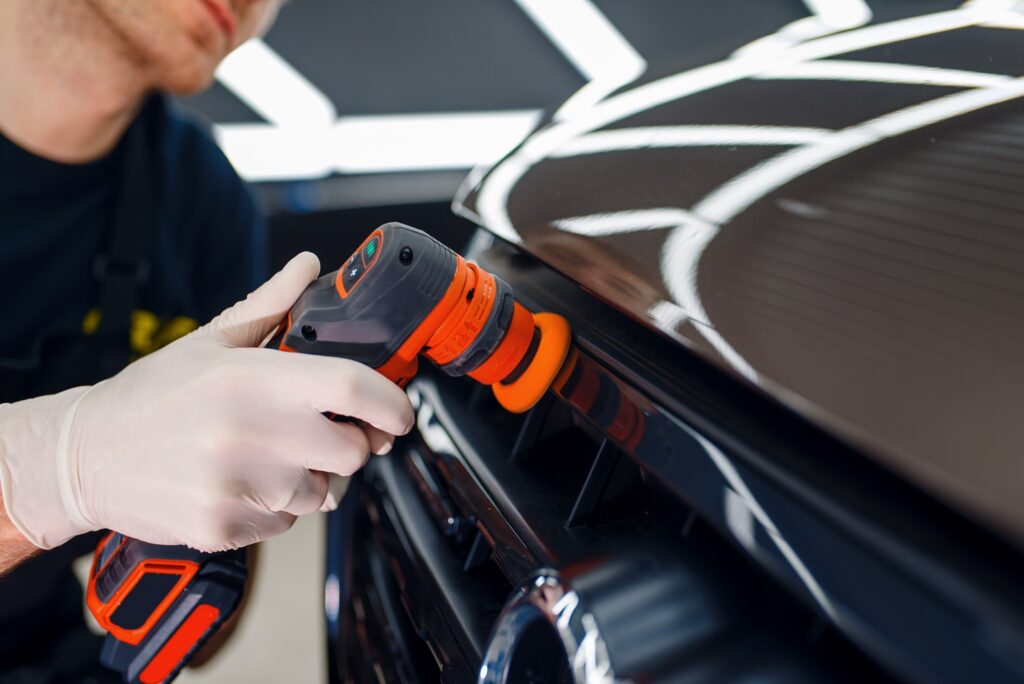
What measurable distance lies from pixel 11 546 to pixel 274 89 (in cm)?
169

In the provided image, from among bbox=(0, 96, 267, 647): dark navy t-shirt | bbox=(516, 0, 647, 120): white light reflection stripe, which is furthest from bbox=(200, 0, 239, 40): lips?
bbox=(516, 0, 647, 120): white light reflection stripe

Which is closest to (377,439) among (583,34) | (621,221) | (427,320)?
(427,320)

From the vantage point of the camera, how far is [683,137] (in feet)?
2.10

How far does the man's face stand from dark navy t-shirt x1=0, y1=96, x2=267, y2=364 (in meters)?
0.16

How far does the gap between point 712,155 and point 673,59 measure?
341 millimetres

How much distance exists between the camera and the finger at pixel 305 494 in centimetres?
68

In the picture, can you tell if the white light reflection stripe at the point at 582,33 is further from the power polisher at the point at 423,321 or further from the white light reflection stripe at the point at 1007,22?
the power polisher at the point at 423,321

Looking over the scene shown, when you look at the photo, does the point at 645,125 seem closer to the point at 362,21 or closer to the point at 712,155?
the point at 712,155

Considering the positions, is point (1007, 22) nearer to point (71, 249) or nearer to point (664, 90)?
point (664, 90)

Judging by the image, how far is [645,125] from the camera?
70cm

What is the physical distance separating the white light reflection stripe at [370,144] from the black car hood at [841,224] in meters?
1.50

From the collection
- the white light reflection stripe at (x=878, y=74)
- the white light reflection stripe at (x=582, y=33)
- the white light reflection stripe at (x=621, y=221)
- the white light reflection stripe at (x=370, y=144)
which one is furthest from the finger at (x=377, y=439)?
the white light reflection stripe at (x=582, y=33)

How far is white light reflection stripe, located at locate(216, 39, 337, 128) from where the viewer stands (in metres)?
2.06

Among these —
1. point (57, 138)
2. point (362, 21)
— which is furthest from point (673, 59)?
point (362, 21)
